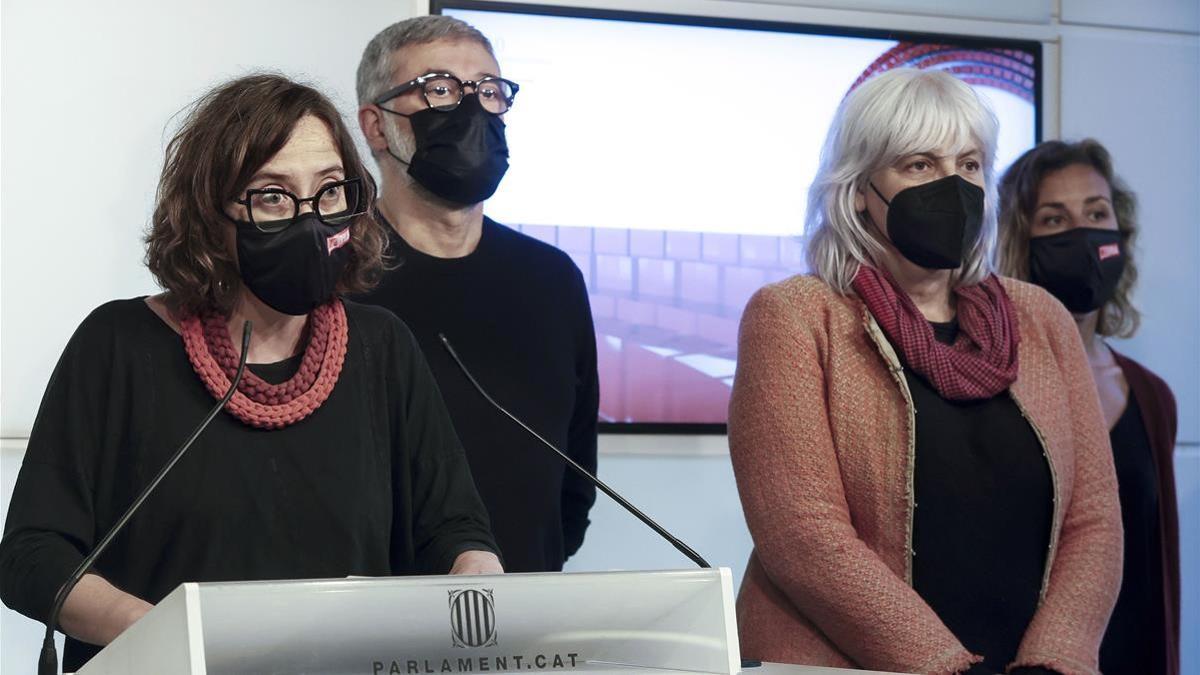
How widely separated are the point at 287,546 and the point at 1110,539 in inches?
47.4

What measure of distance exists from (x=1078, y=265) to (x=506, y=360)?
119 centimetres

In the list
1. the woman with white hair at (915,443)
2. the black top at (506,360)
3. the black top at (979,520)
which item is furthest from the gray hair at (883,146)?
the black top at (506,360)

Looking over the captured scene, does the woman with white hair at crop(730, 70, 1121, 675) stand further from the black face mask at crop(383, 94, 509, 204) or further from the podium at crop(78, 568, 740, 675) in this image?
the podium at crop(78, 568, 740, 675)

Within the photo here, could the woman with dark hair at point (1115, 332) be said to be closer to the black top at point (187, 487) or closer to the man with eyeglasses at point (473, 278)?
the man with eyeglasses at point (473, 278)

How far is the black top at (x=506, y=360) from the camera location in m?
2.29

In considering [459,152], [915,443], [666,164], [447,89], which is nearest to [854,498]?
[915,443]

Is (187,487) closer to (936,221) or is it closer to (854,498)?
(854,498)

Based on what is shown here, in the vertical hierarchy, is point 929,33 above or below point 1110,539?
above

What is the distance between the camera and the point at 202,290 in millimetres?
1700

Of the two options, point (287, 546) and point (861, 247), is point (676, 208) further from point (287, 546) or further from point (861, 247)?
point (287, 546)

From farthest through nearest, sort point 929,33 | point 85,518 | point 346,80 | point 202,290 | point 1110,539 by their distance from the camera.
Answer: point 929,33 → point 346,80 → point 1110,539 → point 202,290 → point 85,518

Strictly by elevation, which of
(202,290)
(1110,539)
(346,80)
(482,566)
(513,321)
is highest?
(346,80)

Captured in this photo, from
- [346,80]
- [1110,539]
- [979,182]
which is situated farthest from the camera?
[346,80]

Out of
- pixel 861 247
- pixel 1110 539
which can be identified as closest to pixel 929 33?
pixel 861 247
